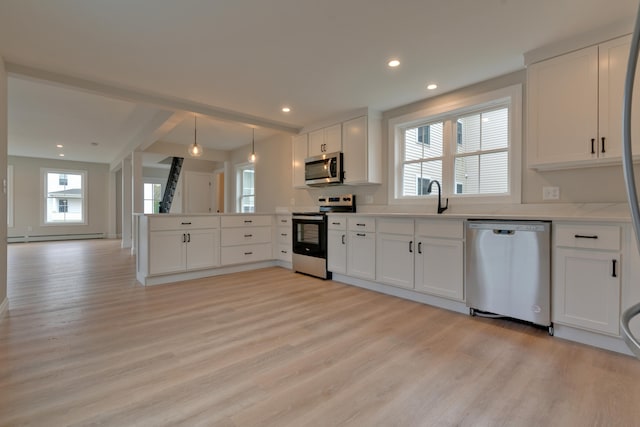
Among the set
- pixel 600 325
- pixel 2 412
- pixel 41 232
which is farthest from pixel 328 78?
pixel 41 232

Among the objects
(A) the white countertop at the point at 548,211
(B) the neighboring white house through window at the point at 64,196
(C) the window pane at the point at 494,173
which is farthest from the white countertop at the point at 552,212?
(B) the neighboring white house through window at the point at 64,196

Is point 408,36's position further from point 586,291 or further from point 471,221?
point 586,291

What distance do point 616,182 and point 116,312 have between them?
14.7 ft

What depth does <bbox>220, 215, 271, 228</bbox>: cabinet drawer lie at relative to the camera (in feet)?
15.1

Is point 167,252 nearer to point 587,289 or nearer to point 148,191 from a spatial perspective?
point 587,289

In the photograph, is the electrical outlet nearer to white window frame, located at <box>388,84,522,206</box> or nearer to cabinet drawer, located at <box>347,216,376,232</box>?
white window frame, located at <box>388,84,522,206</box>

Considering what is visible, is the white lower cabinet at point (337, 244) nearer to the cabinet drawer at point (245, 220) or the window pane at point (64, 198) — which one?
the cabinet drawer at point (245, 220)

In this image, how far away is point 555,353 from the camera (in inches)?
82.9

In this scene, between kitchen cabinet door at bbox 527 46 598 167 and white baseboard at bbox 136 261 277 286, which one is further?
white baseboard at bbox 136 261 277 286

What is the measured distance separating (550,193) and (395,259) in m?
1.57

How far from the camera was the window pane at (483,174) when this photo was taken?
10.6 feet

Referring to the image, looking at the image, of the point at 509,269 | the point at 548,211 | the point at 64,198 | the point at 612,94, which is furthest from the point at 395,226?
the point at 64,198

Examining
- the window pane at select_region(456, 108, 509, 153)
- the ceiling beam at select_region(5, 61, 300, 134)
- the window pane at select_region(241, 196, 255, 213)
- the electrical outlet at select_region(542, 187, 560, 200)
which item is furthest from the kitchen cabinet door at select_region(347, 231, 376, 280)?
the window pane at select_region(241, 196, 255, 213)

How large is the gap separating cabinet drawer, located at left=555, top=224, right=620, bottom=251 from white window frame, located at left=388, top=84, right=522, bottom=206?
0.74 m
